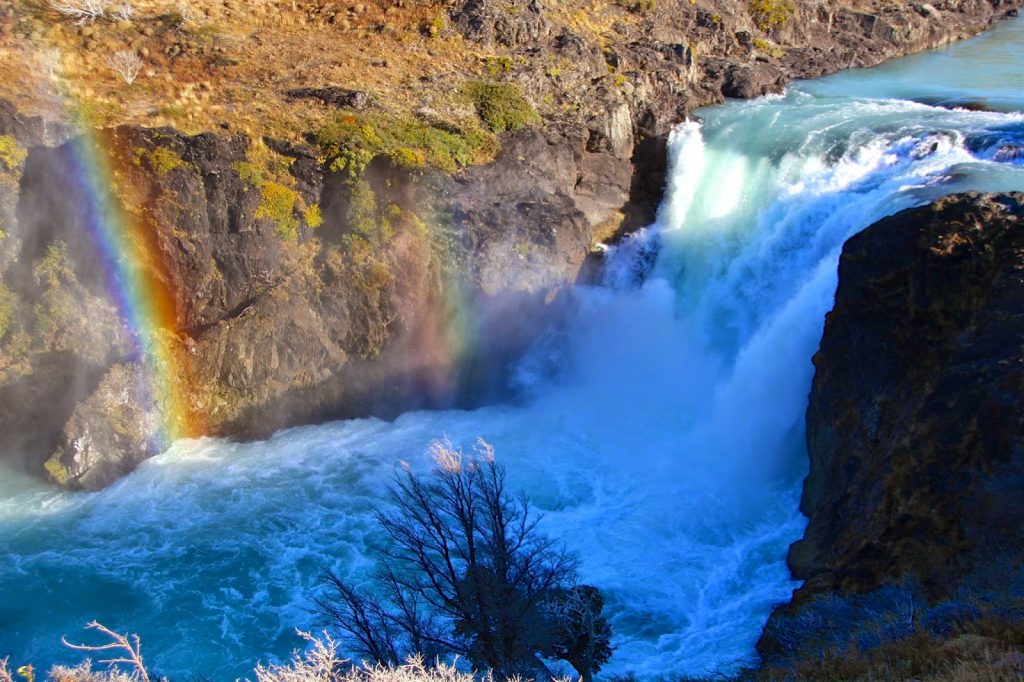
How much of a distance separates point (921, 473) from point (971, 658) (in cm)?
544

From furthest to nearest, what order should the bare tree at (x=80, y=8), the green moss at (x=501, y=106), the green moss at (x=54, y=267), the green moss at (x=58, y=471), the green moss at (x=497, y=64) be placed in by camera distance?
1. the green moss at (x=497, y=64)
2. the green moss at (x=501, y=106)
3. the bare tree at (x=80, y=8)
4. the green moss at (x=54, y=267)
5. the green moss at (x=58, y=471)

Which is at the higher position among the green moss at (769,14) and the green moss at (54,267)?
the green moss at (769,14)

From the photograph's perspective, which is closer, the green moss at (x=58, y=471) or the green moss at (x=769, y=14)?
the green moss at (x=58, y=471)

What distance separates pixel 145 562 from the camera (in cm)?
2094

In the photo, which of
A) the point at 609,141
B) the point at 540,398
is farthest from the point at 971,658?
the point at 609,141

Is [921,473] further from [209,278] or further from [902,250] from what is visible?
[209,278]

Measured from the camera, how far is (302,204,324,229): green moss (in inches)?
1033

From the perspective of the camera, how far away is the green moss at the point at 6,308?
77.5 ft

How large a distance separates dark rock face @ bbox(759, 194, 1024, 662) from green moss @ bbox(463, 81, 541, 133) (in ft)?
52.4

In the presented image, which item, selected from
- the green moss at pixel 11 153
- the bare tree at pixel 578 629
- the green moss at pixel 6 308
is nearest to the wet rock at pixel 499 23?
the green moss at pixel 11 153

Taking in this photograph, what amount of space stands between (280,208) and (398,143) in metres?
5.30

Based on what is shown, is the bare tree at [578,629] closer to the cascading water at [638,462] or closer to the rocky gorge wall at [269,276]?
the cascading water at [638,462]

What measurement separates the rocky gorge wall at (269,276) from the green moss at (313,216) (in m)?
0.04

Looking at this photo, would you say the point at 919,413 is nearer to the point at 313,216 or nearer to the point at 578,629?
the point at 578,629
